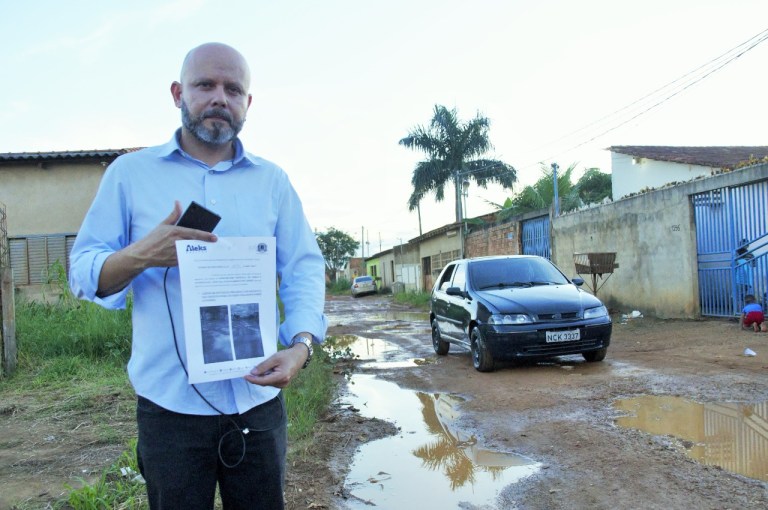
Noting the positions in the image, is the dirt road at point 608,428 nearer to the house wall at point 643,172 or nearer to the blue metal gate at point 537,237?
the blue metal gate at point 537,237

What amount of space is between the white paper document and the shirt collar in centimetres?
31

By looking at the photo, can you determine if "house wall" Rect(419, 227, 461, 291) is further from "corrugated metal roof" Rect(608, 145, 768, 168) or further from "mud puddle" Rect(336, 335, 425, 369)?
"mud puddle" Rect(336, 335, 425, 369)

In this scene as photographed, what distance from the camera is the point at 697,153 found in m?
23.3

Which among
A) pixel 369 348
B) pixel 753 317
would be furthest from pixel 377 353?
pixel 753 317

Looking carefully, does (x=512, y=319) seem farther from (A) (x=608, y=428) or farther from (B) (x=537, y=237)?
(B) (x=537, y=237)

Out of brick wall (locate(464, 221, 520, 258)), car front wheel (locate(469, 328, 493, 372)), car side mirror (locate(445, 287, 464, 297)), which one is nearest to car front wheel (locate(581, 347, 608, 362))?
car front wheel (locate(469, 328, 493, 372))

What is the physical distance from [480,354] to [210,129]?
6232 millimetres

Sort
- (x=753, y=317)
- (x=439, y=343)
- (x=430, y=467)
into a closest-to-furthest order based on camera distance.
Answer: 1. (x=430, y=467)
2. (x=753, y=317)
3. (x=439, y=343)

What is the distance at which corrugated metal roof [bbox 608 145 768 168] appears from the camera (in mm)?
21219

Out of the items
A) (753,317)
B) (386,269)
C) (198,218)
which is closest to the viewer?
(198,218)

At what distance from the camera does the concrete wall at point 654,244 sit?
37.7 ft

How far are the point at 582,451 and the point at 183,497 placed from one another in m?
3.21

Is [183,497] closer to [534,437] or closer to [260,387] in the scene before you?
[260,387]

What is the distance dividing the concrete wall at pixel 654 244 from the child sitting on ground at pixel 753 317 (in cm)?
207
